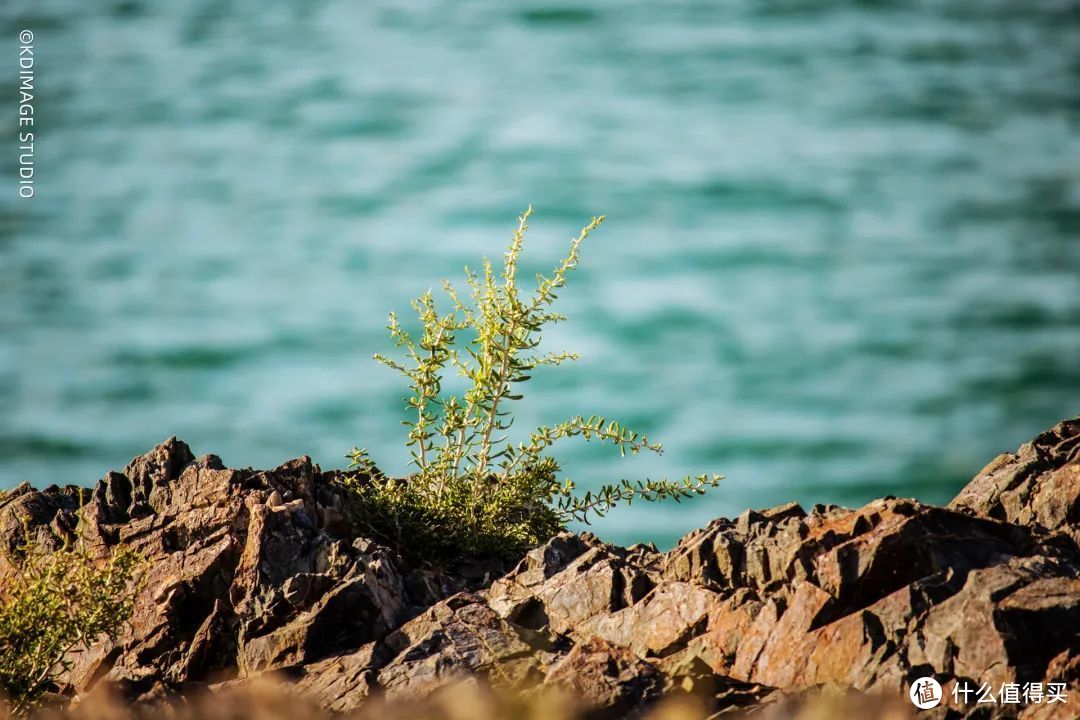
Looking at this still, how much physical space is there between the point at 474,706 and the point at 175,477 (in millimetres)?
2378

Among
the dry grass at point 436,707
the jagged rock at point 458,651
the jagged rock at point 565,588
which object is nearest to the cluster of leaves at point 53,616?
the dry grass at point 436,707

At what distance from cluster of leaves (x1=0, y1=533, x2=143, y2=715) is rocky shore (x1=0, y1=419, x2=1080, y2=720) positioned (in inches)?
7.3

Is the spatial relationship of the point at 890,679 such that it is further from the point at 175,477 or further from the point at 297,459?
the point at 175,477

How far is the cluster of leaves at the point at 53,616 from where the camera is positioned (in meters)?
4.12

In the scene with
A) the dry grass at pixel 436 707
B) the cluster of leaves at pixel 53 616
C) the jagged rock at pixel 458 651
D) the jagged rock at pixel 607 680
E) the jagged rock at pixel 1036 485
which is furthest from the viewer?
the jagged rock at pixel 1036 485

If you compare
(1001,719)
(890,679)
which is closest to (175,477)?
(890,679)

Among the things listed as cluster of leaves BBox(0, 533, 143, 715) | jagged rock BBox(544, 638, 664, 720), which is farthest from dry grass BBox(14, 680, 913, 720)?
cluster of leaves BBox(0, 533, 143, 715)

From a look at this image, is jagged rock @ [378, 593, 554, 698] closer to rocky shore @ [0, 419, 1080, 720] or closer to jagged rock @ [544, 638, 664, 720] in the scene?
rocky shore @ [0, 419, 1080, 720]

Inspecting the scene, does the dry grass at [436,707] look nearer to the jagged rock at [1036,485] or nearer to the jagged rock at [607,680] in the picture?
the jagged rock at [607,680]

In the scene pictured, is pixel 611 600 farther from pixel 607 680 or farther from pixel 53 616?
pixel 53 616

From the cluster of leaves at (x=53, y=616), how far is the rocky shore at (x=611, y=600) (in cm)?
19

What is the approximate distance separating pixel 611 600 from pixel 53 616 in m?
1.77

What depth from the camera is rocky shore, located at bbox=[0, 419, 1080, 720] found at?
378cm

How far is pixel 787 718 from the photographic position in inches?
141
